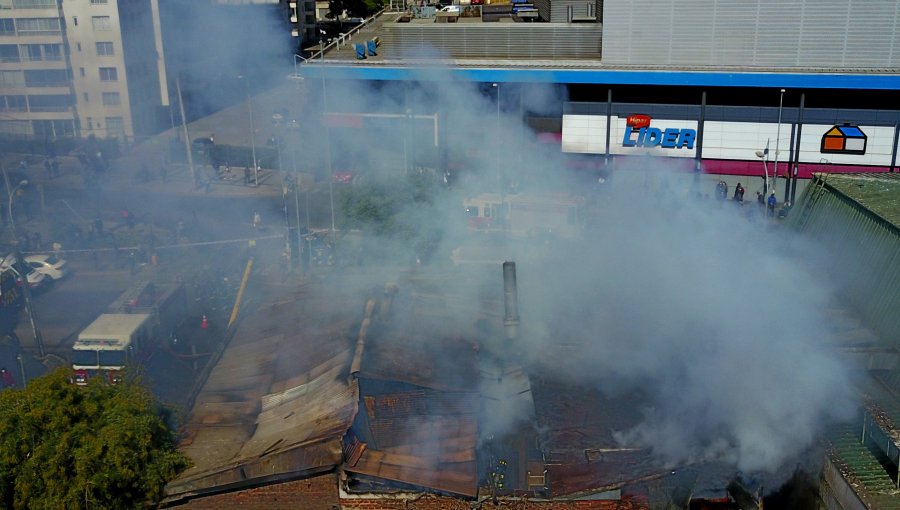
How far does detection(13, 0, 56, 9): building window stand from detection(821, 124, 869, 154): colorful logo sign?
19.7m

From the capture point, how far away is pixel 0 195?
18.7 meters

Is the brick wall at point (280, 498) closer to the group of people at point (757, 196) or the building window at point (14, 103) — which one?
the group of people at point (757, 196)

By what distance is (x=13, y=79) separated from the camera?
2278cm

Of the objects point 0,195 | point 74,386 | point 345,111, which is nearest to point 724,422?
point 74,386

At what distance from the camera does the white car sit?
15172mm

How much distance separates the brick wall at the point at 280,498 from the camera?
6758mm

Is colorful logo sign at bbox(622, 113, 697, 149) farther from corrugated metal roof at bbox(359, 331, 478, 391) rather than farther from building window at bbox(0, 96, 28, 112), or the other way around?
building window at bbox(0, 96, 28, 112)

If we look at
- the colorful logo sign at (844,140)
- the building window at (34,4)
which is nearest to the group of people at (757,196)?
the colorful logo sign at (844,140)

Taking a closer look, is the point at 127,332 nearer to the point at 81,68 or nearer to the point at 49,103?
the point at 49,103

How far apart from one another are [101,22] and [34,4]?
5.87ft

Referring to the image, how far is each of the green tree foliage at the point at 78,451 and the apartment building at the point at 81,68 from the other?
54.4ft

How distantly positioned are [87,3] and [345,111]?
9.47 m

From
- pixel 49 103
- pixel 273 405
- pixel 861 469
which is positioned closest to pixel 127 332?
pixel 273 405

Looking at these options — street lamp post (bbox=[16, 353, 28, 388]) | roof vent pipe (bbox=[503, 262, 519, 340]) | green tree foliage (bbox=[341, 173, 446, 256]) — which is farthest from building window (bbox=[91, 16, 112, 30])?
roof vent pipe (bbox=[503, 262, 519, 340])
